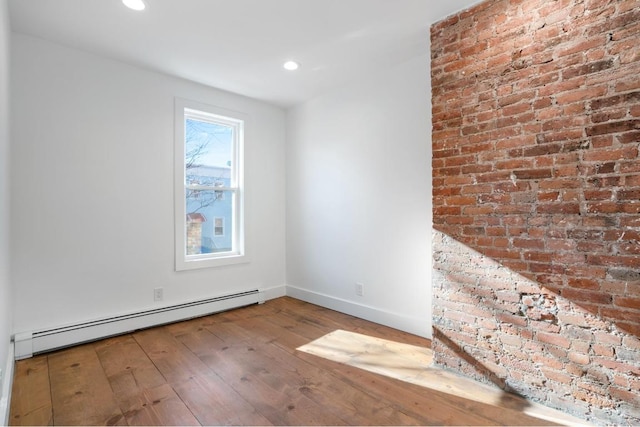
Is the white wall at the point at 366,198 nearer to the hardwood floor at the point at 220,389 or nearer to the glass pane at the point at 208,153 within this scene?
the hardwood floor at the point at 220,389

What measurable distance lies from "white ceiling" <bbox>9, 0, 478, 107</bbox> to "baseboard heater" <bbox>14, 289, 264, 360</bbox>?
2367 millimetres

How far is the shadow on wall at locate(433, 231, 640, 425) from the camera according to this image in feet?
5.49

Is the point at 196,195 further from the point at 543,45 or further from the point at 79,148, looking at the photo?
the point at 543,45

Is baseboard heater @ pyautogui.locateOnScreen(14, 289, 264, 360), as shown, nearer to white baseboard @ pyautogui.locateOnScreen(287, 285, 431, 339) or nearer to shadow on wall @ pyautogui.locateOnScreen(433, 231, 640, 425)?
white baseboard @ pyautogui.locateOnScreen(287, 285, 431, 339)

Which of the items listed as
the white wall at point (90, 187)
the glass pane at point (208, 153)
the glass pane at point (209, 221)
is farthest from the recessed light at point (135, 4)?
the glass pane at point (209, 221)

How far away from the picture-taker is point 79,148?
2.82 metres

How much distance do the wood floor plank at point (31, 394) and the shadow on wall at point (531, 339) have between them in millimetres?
2496

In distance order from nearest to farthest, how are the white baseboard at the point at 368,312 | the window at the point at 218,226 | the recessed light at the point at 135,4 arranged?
1. the recessed light at the point at 135,4
2. the white baseboard at the point at 368,312
3. the window at the point at 218,226

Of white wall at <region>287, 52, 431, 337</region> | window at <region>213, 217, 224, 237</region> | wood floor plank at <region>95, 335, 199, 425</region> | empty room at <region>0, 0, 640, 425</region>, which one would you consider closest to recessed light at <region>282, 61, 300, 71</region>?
empty room at <region>0, 0, 640, 425</region>

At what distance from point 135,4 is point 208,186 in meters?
1.88

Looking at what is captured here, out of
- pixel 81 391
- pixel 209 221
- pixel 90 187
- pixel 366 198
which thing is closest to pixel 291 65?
pixel 366 198

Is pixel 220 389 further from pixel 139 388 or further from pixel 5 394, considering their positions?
pixel 5 394

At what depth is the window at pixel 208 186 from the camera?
344 centimetres

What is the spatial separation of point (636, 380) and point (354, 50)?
2856mm
